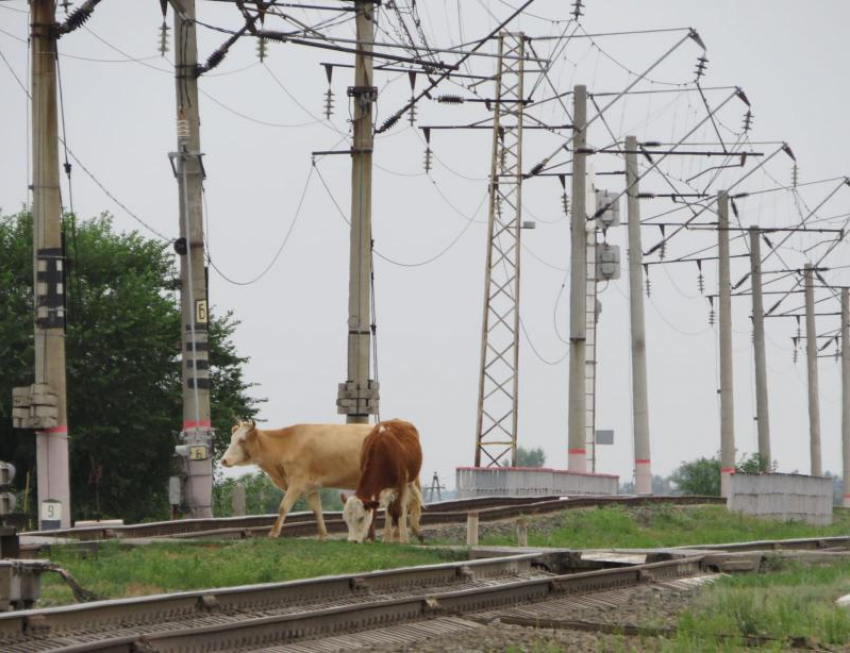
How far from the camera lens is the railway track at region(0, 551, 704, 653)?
475 inches

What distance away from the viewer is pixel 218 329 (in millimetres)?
59156

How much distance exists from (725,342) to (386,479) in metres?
41.7

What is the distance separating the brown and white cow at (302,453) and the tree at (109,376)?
25.3 meters

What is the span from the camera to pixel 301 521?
2978cm

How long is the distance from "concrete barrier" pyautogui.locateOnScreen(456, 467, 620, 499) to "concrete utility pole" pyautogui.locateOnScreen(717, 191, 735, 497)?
49.2ft

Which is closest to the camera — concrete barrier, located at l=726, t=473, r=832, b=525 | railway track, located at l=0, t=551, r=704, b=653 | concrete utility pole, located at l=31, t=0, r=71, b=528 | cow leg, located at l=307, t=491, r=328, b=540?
railway track, located at l=0, t=551, r=704, b=653

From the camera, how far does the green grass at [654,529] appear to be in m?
28.2

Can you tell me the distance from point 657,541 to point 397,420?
22.4 feet

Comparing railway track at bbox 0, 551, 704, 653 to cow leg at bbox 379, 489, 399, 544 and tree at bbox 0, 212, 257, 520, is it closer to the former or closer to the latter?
cow leg at bbox 379, 489, 399, 544

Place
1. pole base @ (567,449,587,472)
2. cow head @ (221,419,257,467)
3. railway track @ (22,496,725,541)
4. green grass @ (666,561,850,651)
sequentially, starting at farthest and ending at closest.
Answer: pole base @ (567,449,587,472) → cow head @ (221,419,257,467) → railway track @ (22,496,725,541) → green grass @ (666,561,850,651)

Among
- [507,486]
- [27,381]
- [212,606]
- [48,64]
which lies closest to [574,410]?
[507,486]

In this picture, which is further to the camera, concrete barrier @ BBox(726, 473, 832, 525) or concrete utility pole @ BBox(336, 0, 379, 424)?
concrete barrier @ BBox(726, 473, 832, 525)

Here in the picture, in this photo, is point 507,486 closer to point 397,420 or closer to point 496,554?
point 397,420

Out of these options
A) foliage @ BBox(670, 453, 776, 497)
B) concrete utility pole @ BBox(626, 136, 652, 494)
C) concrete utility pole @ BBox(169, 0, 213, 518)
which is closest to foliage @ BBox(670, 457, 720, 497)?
foliage @ BBox(670, 453, 776, 497)
